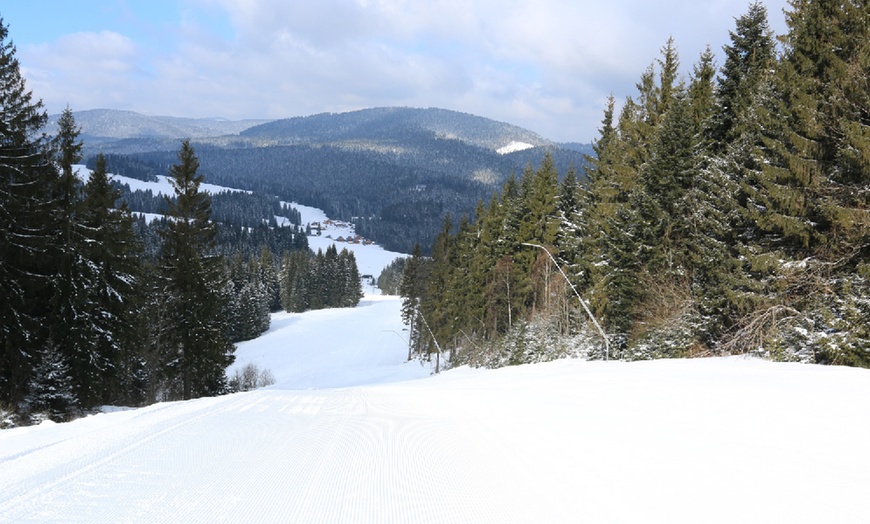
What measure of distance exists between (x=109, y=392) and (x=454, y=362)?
95.0 ft

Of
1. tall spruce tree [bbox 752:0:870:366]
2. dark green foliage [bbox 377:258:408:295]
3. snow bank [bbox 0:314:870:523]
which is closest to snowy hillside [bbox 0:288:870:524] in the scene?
snow bank [bbox 0:314:870:523]

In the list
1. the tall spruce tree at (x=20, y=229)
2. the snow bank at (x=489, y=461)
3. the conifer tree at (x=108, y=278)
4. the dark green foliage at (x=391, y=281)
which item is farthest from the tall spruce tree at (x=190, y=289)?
the dark green foliage at (x=391, y=281)

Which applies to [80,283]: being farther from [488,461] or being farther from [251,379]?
[251,379]

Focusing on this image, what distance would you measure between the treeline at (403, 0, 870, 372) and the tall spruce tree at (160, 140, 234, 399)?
17.7 metres

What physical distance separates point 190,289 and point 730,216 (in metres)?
23.2

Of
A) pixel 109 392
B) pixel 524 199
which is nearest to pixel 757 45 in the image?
pixel 524 199

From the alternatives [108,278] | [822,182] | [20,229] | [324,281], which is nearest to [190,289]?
[108,278]

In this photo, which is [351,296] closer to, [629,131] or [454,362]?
[454,362]

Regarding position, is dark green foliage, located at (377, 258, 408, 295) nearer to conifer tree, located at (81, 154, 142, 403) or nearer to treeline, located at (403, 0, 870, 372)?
treeline, located at (403, 0, 870, 372)

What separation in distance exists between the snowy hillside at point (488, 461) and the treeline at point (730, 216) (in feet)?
17.9

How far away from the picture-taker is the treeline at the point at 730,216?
37.7ft

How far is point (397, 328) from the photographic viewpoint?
83625 mm

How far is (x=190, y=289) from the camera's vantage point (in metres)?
23.8

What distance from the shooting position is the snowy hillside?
131 inches
